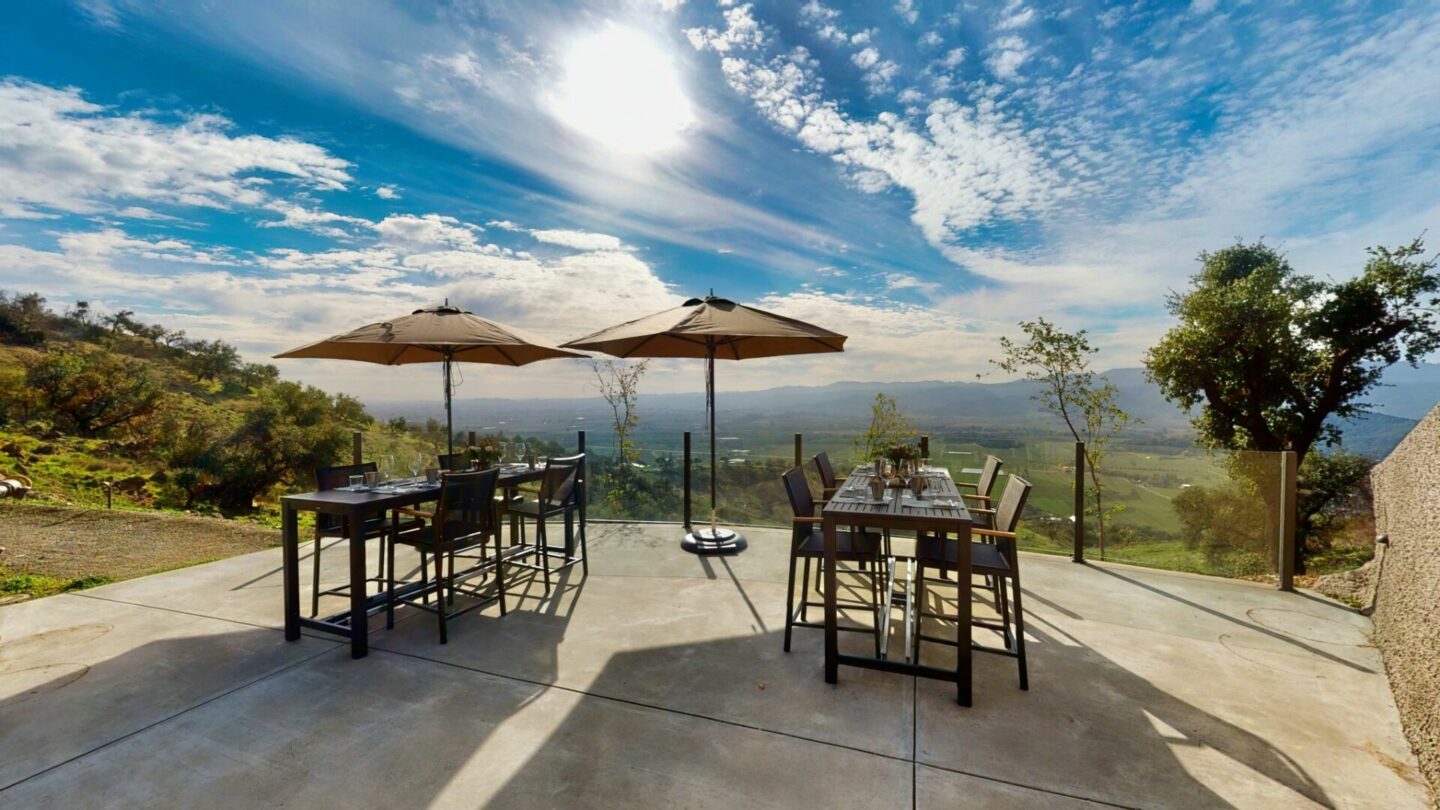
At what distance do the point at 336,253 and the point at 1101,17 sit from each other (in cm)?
1142

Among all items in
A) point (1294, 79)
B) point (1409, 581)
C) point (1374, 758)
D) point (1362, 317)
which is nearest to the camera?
point (1374, 758)

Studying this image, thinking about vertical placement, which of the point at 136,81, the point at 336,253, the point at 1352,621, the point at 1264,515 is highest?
the point at 136,81

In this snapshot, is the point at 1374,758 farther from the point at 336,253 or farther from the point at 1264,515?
the point at 336,253

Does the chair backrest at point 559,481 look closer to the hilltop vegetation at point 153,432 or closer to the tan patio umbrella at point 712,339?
the tan patio umbrella at point 712,339

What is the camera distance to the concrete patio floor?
184 cm

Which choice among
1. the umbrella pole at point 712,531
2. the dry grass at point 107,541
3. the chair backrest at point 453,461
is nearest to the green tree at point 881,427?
the umbrella pole at point 712,531

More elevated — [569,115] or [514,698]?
[569,115]

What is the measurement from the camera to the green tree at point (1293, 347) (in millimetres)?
6922

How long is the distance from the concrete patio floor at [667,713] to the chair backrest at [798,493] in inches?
29.0

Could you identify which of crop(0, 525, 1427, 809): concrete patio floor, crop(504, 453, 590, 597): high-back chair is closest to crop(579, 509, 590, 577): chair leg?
crop(504, 453, 590, 597): high-back chair

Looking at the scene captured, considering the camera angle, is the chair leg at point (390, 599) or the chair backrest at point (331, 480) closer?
the chair leg at point (390, 599)

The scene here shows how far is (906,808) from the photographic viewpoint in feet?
5.68

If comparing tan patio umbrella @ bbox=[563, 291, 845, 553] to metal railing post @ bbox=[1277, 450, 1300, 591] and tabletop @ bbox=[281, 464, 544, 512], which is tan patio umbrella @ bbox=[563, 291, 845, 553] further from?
metal railing post @ bbox=[1277, 450, 1300, 591]

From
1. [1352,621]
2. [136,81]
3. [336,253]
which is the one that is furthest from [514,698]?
[336,253]
